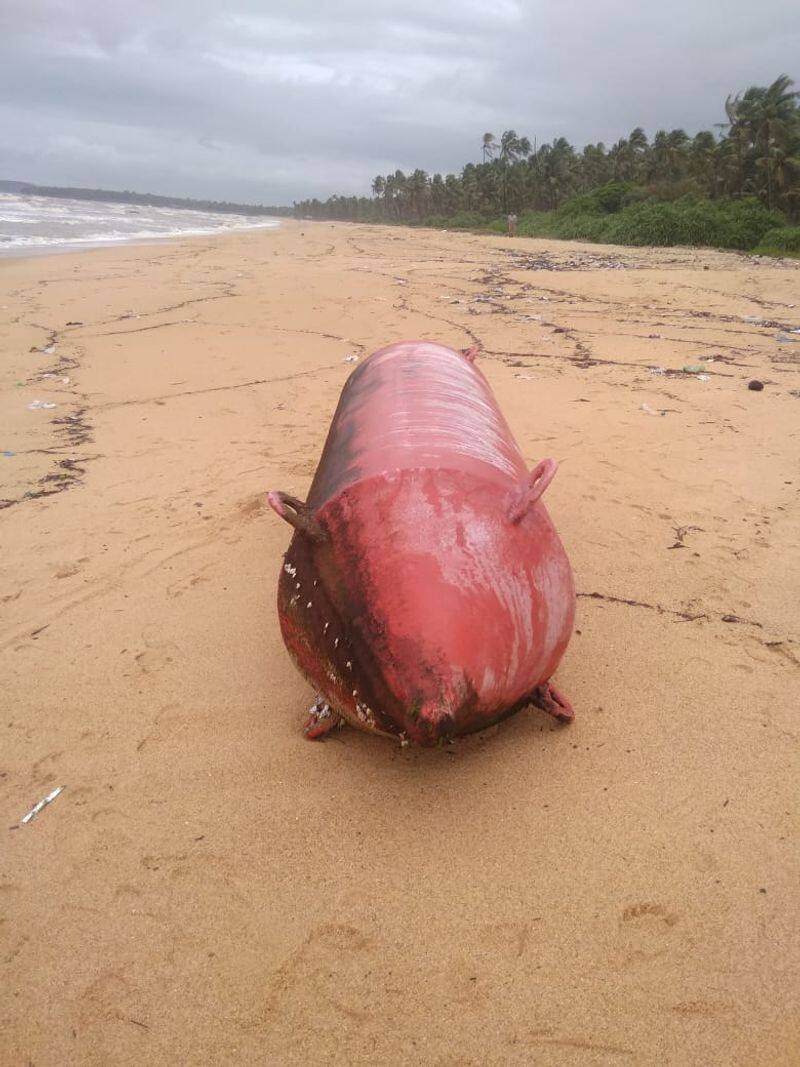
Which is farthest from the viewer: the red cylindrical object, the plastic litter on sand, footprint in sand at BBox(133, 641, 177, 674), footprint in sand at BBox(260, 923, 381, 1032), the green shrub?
the green shrub

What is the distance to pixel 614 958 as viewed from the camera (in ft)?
4.83

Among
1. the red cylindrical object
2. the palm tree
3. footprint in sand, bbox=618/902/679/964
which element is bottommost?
footprint in sand, bbox=618/902/679/964

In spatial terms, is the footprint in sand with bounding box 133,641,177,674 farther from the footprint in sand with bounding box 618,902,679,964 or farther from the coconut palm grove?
the coconut palm grove

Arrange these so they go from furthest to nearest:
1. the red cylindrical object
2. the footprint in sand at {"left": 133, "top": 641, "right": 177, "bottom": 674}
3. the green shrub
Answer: the green shrub → the footprint in sand at {"left": 133, "top": 641, "right": 177, "bottom": 674} → the red cylindrical object

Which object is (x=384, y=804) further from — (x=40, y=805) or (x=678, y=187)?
(x=678, y=187)

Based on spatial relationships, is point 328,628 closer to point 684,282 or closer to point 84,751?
point 84,751

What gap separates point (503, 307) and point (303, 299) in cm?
305

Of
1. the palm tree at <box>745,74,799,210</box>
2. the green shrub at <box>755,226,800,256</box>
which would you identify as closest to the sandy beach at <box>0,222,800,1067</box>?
the green shrub at <box>755,226,800,256</box>

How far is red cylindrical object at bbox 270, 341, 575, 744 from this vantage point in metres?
1.57

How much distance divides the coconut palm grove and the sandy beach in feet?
67.6

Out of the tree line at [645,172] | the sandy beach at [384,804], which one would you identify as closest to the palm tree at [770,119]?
the tree line at [645,172]

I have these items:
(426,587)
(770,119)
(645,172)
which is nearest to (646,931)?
(426,587)

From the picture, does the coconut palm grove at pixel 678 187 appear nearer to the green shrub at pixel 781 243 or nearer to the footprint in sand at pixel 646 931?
the green shrub at pixel 781 243

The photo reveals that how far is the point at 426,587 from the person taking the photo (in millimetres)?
1612
